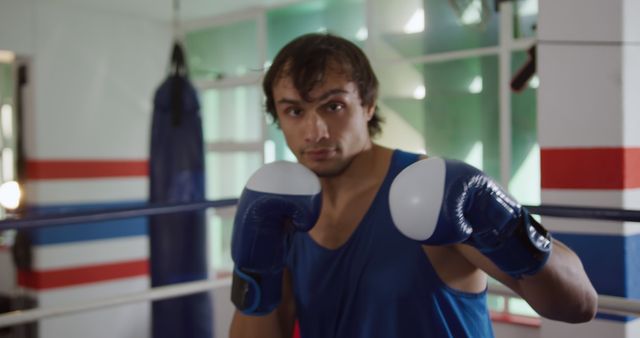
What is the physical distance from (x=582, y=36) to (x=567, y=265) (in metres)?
0.50

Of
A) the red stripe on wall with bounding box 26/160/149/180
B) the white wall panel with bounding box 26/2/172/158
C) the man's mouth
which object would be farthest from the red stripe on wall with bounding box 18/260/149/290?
the man's mouth

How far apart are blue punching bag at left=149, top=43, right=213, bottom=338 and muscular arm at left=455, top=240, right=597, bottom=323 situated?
233 cm

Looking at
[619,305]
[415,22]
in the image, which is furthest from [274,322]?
[415,22]

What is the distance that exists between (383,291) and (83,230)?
366 centimetres

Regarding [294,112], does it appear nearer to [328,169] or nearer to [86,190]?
[328,169]

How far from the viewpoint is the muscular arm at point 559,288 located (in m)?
0.88

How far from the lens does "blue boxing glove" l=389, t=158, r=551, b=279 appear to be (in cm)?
83

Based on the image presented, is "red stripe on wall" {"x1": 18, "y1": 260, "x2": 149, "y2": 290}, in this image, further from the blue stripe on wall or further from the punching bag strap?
the punching bag strap

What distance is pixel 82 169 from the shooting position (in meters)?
4.30

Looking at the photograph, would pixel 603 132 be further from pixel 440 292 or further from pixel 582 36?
pixel 440 292

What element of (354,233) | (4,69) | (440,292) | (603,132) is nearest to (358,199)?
(354,233)

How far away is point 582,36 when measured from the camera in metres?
1.20

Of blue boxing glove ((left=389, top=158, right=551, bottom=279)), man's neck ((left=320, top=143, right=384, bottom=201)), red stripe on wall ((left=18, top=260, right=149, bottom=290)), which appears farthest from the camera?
red stripe on wall ((left=18, top=260, right=149, bottom=290))

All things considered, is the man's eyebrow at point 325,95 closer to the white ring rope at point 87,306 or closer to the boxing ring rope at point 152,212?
the boxing ring rope at point 152,212
